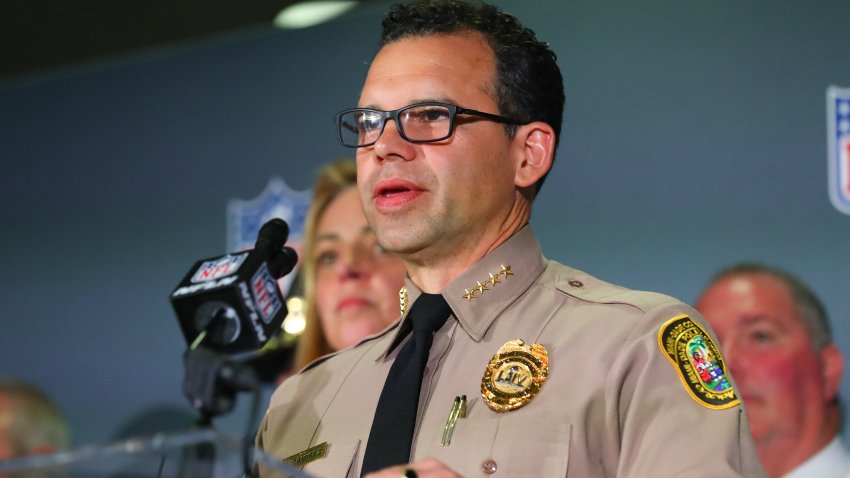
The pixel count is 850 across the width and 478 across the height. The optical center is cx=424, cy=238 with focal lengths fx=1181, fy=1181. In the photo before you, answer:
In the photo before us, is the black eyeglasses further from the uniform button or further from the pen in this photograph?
the uniform button

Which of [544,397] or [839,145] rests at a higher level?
[839,145]

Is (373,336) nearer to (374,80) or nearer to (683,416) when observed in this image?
(374,80)

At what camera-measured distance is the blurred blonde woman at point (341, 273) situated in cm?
331

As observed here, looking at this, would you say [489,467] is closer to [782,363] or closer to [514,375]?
[514,375]

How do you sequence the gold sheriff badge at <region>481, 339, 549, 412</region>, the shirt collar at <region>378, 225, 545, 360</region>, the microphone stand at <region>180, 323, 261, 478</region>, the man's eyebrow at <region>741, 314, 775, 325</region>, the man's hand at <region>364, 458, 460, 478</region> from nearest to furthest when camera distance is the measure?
the microphone stand at <region>180, 323, 261, 478</region> < the man's hand at <region>364, 458, 460, 478</region> < the gold sheriff badge at <region>481, 339, 549, 412</region> < the shirt collar at <region>378, 225, 545, 360</region> < the man's eyebrow at <region>741, 314, 775, 325</region>

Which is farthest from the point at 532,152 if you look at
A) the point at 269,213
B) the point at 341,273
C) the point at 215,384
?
the point at 269,213

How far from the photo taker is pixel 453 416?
1.69m

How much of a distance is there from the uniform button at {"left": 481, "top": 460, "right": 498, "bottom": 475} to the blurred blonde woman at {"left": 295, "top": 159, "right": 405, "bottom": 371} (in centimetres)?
166

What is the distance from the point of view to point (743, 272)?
2682 mm

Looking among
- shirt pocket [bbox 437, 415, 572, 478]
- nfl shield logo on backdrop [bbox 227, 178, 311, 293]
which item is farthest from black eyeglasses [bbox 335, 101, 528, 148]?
nfl shield logo on backdrop [bbox 227, 178, 311, 293]

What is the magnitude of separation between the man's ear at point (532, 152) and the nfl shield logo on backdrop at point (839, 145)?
88 centimetres

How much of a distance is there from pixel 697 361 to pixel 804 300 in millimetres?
1102

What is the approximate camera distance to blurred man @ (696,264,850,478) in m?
2.52

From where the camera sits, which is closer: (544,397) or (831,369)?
(544,397)
